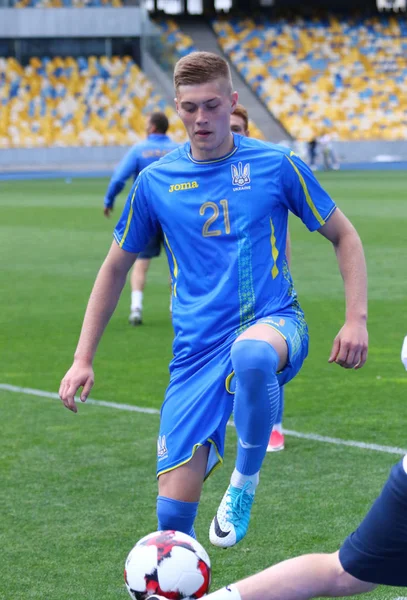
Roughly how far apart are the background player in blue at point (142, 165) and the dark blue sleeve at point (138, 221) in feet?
20.0

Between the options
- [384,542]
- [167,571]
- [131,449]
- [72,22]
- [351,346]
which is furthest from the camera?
[72,22]

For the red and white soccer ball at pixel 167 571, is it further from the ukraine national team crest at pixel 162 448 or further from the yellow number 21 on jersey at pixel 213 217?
the yellow number 21 on jersey at pixel 213 217

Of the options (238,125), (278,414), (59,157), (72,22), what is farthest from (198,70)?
(72,22)

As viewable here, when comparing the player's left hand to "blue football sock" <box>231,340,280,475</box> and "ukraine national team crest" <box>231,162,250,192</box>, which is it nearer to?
"blue football sock" <box>231,340,280,475</box>

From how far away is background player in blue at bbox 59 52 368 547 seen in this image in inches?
155

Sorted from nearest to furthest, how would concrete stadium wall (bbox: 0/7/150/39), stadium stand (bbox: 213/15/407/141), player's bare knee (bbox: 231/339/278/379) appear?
player's bare knee (bbox: 231/339/278/379), concrete stadium wall (bbox: 0/7/150/39), stadium stand (bbox: 213/15/407/141)

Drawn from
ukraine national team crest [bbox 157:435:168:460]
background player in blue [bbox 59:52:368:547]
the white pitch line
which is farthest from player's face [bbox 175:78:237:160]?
the white pitch line

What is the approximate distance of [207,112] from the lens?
4.05 meters

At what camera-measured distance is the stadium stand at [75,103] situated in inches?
1679

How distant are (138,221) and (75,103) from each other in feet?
134

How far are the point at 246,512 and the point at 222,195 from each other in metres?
1.18

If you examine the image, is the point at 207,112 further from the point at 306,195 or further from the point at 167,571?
the point at 167,571

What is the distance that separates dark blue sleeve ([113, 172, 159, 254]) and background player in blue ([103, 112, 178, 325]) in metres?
6.10

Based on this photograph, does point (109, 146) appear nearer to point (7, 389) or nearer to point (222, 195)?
point (7, 389)
